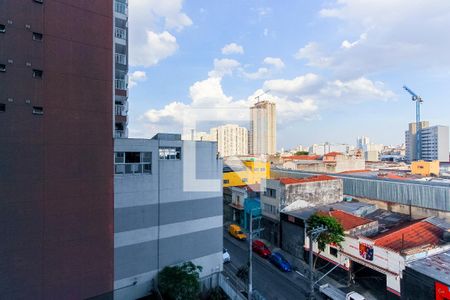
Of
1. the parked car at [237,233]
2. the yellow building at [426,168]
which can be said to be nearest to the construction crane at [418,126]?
the yellow building at [426,168]

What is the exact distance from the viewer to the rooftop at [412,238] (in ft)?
41.5

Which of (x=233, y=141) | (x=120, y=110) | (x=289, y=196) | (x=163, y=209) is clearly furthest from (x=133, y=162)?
(x=233, y=141)

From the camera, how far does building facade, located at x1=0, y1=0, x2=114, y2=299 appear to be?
9578 millimetres

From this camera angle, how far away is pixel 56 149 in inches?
411

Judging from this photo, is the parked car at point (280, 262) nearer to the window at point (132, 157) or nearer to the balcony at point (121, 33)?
the window at point (132, 157)

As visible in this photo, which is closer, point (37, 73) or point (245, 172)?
point (37, 73)

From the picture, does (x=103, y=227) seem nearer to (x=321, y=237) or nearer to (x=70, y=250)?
(x=70, y=250)

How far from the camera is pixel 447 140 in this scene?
2977 inches

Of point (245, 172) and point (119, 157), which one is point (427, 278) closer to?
point (119, 157)

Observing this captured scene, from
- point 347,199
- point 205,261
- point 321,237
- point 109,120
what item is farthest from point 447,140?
point 109,120

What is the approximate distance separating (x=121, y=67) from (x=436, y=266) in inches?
748

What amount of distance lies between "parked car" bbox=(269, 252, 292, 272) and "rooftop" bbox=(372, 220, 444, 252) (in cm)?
561

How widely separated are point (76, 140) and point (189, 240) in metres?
7.98

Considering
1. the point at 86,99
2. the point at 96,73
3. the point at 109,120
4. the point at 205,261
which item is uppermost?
the point at 96,73
